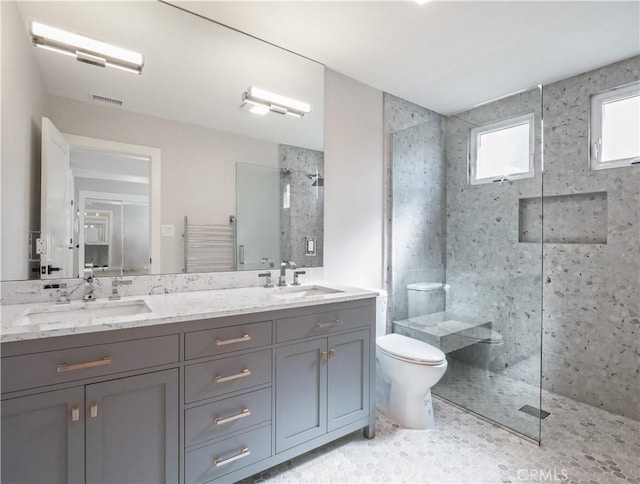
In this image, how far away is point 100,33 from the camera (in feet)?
5.22

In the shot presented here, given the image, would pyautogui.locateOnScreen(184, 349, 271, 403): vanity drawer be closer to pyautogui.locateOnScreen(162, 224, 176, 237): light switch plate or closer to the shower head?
pyautogui.locateOnScreen(162, 224, 176, 237): light switch plate

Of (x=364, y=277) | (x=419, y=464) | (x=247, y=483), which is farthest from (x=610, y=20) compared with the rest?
(x=247, y=483)

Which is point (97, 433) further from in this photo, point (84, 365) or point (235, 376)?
point (235, 376)

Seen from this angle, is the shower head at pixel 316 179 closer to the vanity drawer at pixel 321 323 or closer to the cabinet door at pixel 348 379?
the vanity drawer at pixel 321 323

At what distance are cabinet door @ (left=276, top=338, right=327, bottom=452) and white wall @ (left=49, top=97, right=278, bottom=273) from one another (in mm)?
843

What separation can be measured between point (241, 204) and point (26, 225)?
1.02 metres

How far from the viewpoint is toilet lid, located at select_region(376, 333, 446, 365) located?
1.98m

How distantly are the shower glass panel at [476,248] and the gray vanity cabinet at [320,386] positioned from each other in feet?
3.24

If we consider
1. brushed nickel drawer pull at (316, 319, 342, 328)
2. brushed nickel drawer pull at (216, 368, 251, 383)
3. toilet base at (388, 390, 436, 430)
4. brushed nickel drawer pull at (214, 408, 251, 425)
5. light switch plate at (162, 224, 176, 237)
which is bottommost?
toilet base at (388, 390, 436, 430)

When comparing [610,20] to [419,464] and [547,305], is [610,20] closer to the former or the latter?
[547,305]

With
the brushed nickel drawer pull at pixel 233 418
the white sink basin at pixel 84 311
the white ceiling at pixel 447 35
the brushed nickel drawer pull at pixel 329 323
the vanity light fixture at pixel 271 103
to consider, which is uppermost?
the white ceiling at pixel 447 35

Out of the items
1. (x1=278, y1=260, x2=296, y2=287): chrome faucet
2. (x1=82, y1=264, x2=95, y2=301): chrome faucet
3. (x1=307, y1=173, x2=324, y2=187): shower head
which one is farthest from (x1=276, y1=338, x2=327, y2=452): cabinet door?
(x1=307, y1=173, x2=324, y2=187): shower head

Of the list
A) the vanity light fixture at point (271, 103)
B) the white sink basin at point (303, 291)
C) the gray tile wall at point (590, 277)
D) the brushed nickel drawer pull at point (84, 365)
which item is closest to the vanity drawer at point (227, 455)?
the brushed nickel drawer pull at point (84, 365)

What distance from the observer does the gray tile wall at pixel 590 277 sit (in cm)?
217
